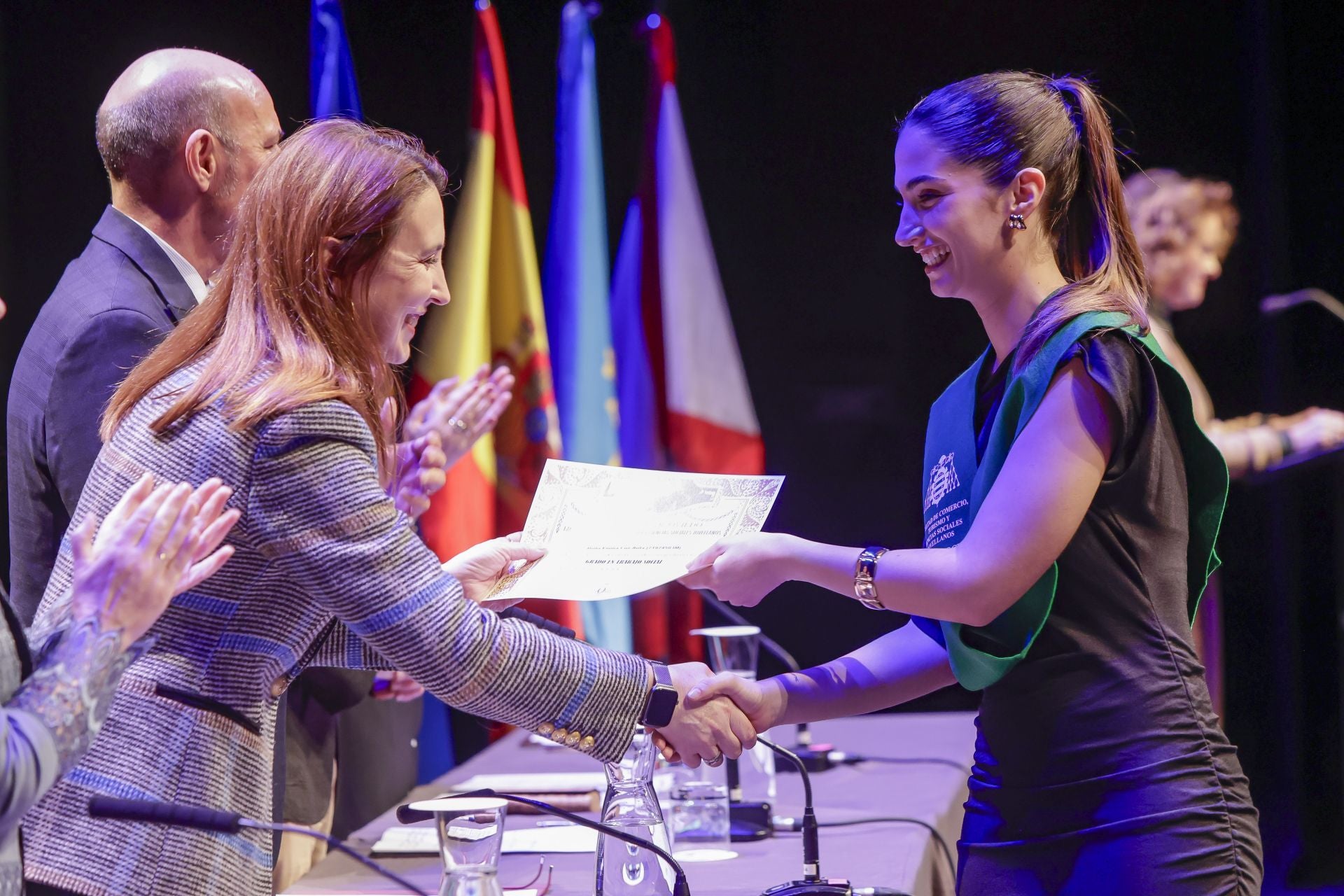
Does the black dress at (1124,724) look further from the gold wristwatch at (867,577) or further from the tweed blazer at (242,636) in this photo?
the tweed blazer at (242,636)

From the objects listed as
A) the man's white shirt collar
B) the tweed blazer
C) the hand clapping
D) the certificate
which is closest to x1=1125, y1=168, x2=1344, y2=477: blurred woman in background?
the hand clapping

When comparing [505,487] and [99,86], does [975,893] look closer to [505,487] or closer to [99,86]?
[505,487]

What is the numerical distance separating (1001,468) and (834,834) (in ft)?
2.39

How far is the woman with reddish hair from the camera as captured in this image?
1198 mm

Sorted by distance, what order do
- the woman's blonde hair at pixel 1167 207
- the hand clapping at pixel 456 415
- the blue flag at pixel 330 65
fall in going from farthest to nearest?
the woman's blonde hair at pixel 1167 207 → the blue flag at pixel 330 65 → the hand clapping at pixel 456 415

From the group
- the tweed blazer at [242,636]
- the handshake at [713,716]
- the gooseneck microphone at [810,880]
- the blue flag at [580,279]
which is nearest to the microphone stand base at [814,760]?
the handshake at [713,716]

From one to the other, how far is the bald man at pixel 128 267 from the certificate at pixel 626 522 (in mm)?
671

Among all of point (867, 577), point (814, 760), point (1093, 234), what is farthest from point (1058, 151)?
point (814, 760)

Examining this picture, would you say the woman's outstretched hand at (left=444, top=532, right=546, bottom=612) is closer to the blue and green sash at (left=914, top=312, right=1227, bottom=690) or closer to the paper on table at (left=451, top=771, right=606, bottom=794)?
the paper on table at (left=451, top=771, right=606, bottom=794)

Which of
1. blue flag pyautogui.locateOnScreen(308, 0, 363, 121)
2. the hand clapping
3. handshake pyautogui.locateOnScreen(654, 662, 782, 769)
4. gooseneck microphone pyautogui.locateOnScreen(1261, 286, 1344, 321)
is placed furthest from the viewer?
gooseneck microphone pyautogui.locateOnScreen(1261, 286, 1344, 321)

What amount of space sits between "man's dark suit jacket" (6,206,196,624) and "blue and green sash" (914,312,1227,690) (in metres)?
1.13

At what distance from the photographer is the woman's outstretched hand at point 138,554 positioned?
1.04 meters

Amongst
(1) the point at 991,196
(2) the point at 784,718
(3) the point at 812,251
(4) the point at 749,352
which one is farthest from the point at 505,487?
(1) the point at 991,196

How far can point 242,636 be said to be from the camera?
125 cm
